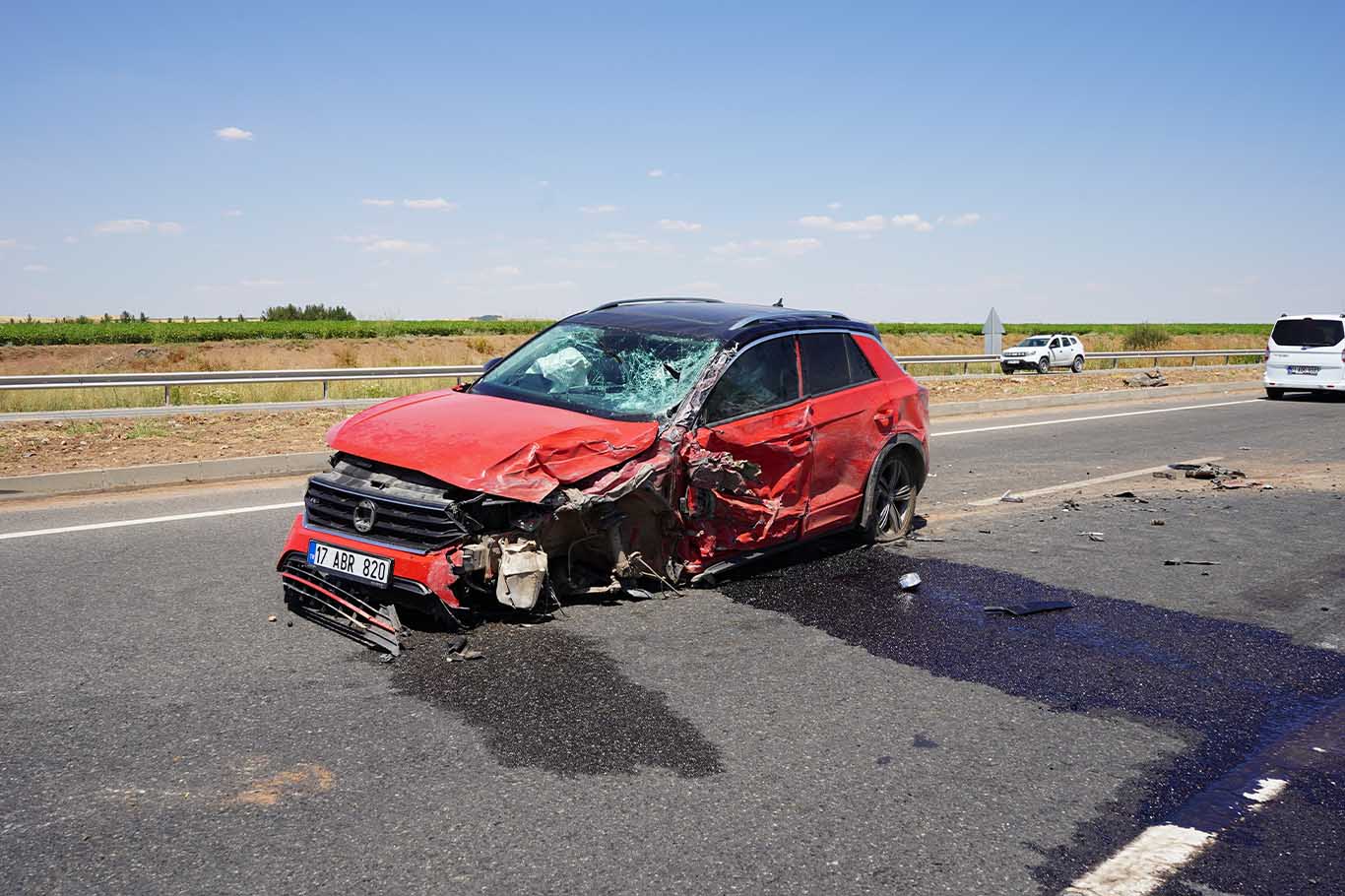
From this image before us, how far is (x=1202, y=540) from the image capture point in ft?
27.0

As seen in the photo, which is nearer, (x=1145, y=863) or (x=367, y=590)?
(x=1145, y=863)

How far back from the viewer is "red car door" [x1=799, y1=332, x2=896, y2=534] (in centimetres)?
696

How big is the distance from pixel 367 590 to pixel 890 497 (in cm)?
410

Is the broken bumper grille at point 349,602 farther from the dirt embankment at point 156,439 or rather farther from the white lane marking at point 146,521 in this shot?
the dirt embankment at point 156,439

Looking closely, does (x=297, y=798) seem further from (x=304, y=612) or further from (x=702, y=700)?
(x=304, y=612)

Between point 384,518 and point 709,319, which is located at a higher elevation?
point 709,319

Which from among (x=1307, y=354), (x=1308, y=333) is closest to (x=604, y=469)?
(x=1307, y=354)

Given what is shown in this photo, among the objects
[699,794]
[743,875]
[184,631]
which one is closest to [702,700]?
[699,794]

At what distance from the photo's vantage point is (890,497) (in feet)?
26.1

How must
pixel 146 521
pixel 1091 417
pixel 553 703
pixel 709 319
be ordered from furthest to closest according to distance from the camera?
pixel 1091 417 → pixel 146 521 → pixel 709 319 → pixel 553 703

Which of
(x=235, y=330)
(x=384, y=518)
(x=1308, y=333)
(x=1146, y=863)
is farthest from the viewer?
(x=235, y=330)

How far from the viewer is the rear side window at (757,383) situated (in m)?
6.31

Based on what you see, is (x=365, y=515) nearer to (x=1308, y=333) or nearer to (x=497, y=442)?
(x=497, y=442)

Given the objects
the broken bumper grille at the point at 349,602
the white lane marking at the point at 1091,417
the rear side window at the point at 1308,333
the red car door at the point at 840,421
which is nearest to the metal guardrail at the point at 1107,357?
the white lane marking at the point at 1091,417
